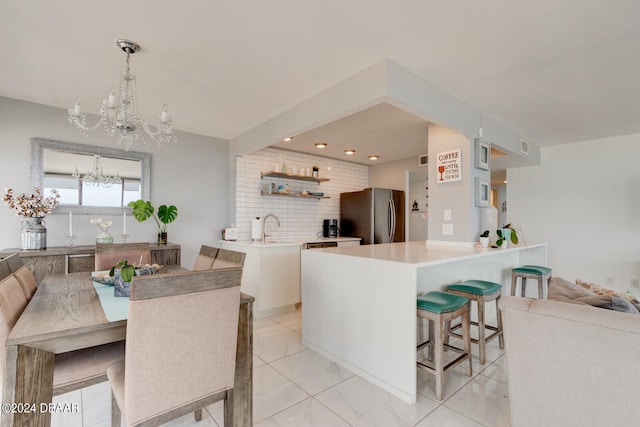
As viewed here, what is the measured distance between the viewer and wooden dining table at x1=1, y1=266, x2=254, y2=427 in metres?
1.10

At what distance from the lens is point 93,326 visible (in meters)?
1.22

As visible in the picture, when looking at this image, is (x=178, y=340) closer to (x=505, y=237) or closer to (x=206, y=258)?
(x=206, y=258)

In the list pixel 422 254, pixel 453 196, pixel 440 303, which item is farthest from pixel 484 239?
pixel 440 303

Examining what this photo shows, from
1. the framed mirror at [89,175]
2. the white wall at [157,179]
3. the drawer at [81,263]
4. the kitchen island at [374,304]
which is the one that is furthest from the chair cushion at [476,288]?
the framed mirror at [89,175]

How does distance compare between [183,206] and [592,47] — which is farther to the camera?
[183,206]

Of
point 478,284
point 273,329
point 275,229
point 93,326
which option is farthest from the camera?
point 275,229

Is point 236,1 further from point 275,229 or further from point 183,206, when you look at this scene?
point 275,229

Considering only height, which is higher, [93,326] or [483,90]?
[483,90]

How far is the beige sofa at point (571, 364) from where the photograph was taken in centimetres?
103

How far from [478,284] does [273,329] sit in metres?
2.08

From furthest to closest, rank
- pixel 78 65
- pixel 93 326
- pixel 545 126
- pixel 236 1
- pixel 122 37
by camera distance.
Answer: pixel 545 126 → pixel 78 65 → pixel 122 37 → pixel 236 1 → pixel 93 326

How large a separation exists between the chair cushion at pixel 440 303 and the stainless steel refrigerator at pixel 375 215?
280 cm

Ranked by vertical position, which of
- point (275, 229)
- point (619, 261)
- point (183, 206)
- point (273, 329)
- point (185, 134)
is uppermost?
point (185, 134)

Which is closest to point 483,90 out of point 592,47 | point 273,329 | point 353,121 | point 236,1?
point 592,47
